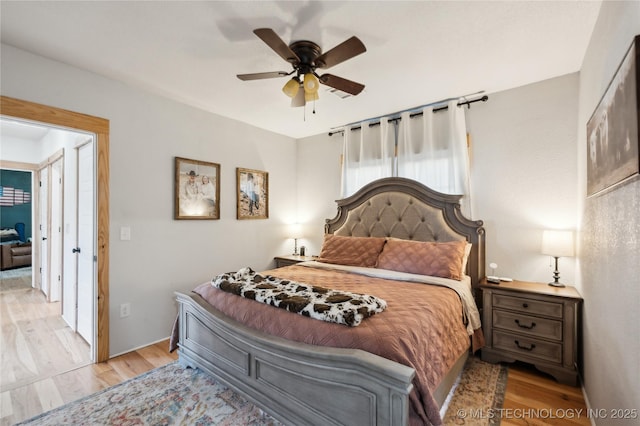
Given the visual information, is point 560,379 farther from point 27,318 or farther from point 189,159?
point 27,318

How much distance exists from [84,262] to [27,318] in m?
1.61

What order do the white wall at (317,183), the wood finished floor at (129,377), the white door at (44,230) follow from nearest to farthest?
the wood finished floor at (129,377), the white wall at (317,183), the white door at (44,230)

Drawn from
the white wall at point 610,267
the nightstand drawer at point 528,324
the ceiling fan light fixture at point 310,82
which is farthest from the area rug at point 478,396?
the ceiling fan light fixture at point 310,82

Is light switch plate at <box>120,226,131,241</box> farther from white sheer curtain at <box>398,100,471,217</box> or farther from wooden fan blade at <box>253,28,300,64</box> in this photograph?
white sheer curtain at <box>398,100,471,217</box>

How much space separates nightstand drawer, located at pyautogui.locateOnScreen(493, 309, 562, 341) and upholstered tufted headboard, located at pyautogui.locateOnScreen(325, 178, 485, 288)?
0.38 m

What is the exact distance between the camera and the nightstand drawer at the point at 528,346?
224cm

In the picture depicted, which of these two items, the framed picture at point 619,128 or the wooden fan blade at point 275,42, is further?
the wooden fan blade at point 275,42

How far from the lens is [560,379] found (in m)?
2.21

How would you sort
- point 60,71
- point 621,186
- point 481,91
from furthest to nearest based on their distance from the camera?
1. point 481,91
2. point 60,71
3. point 621,186

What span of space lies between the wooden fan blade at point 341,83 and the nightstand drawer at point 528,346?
2372mm

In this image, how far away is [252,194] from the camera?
13.1ft

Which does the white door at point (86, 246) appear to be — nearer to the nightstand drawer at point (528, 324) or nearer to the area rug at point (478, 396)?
the area rug at point (478, 396)

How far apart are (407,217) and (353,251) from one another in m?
0.74

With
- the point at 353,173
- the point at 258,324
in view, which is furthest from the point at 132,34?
the point at 353,173
